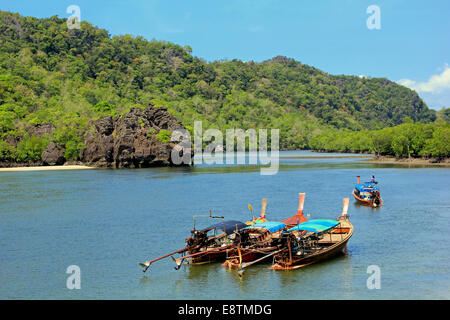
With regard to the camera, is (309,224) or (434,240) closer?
(309,224)

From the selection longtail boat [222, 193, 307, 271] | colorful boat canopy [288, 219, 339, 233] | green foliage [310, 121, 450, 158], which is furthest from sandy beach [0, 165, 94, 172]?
colorful boat canopy [288, 219, 339, 233]

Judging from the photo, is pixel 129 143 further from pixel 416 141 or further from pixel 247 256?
pixel 247 256

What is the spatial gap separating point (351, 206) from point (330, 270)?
80.6ft

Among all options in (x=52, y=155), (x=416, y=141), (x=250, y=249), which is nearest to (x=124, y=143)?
(x=52, y=155)

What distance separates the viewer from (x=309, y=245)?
27.6m

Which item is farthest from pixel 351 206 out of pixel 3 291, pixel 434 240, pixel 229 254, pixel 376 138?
pixel 376 138

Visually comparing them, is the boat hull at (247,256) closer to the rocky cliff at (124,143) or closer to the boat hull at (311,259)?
the boat hull at (311,259)

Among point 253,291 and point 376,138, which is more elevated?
point 376,138
